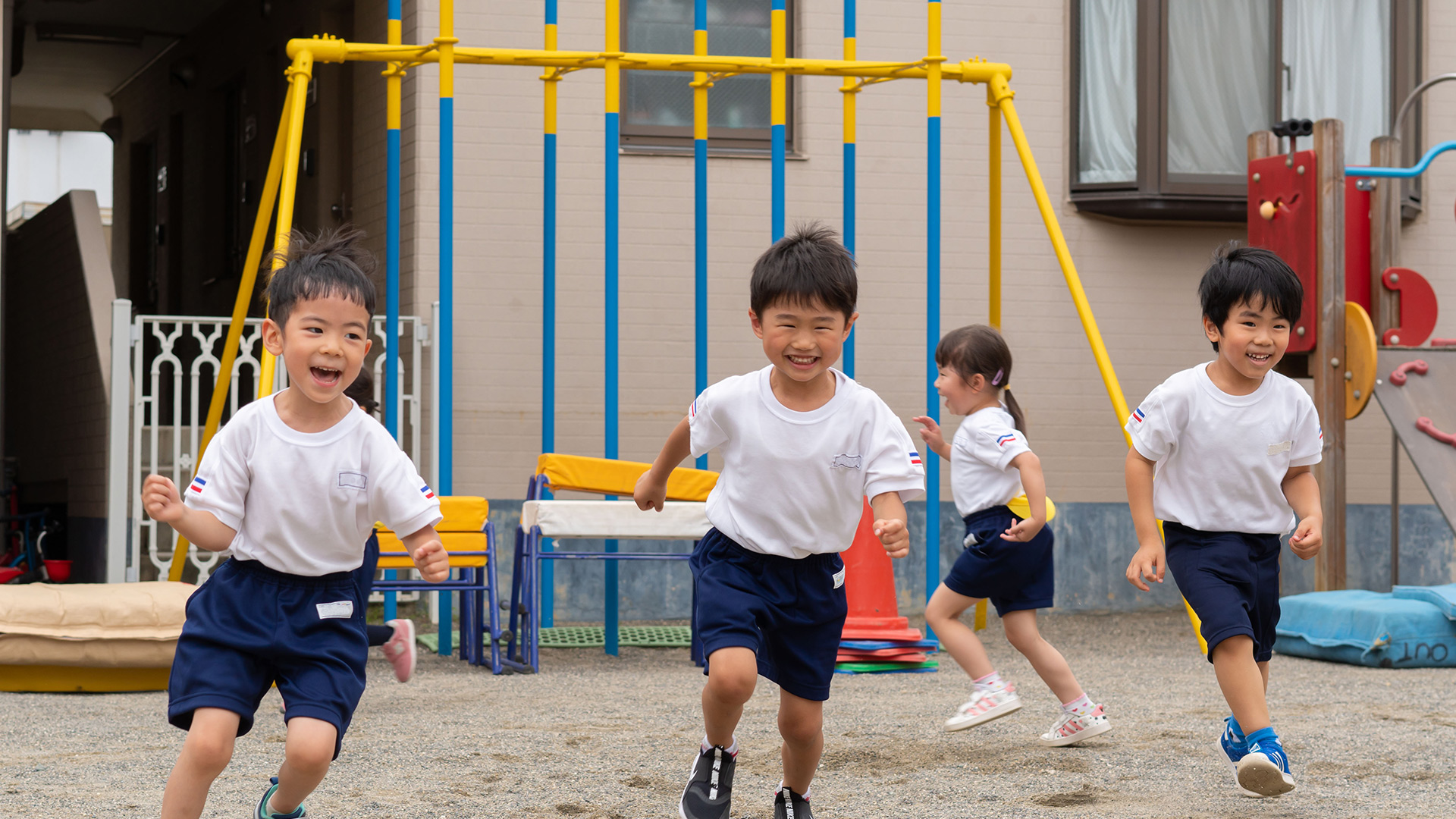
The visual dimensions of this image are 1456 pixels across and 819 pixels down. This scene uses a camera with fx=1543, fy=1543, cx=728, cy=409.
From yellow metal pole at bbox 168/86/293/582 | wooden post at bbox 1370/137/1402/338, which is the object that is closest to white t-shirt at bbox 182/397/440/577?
yellow metal pole at bbox 168/86/293/582

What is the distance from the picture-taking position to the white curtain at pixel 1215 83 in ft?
32.3

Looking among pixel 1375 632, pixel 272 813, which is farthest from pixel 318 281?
pixel 1375 632

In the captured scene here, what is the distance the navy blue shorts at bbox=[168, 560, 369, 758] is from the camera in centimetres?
315

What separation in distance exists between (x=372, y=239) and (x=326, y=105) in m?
1.52

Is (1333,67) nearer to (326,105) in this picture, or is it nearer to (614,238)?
(614,238)

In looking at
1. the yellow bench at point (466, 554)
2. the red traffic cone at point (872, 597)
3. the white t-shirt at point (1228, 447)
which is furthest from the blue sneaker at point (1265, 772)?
A: the yellow bench at point (466, 554)

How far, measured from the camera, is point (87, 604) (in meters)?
6.07

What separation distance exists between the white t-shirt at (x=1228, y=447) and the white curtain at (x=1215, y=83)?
5992 mm

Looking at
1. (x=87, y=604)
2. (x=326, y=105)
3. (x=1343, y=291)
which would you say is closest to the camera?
(x=87, y=604)

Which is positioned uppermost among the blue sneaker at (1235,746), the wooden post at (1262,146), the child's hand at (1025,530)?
the wooden post at (1262,146)

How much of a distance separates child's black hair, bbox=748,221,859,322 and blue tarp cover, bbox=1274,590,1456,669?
14.5 ft

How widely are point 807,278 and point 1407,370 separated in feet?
19.5

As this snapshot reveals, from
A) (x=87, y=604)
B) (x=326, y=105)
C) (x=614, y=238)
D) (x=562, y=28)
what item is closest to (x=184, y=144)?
(x=326, y=105)

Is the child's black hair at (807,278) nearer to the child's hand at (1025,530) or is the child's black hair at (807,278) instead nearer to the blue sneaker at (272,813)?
the child's hand at (1025,530)
